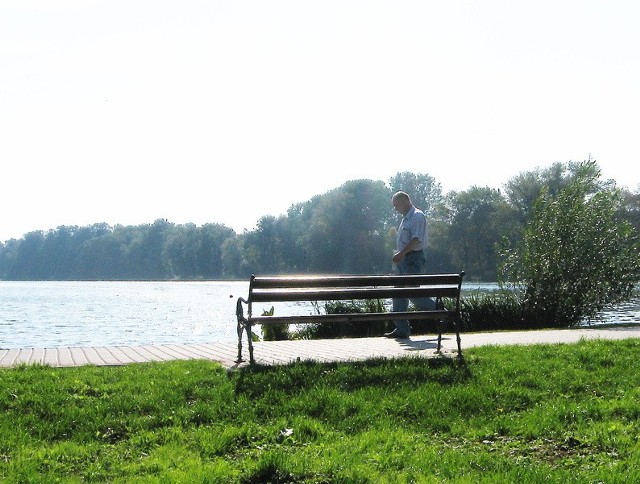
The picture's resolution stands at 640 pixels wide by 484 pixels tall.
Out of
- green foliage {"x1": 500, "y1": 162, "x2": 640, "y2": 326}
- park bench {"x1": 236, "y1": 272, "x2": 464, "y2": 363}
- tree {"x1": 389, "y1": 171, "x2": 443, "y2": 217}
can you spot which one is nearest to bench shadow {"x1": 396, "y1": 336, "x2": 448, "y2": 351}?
park bench {"x1": 236, "y1": 272, "x2": 464, "y2": 363}

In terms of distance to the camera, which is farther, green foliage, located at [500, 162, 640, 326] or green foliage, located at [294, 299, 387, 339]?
green foliage, located at [500, 162, 640, 326]

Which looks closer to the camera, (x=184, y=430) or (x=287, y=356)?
(x=184, y=430)

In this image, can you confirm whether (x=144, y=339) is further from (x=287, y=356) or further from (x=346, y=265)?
(x=346, y=265)

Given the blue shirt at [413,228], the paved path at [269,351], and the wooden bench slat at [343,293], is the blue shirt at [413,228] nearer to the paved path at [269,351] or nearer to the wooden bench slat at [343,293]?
the paved path at [269,351]

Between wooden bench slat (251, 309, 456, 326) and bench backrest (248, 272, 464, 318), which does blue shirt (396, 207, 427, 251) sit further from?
wooden bench slat (251, 309, 456, 326)

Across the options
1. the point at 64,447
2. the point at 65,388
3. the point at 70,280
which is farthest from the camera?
the point at 70,280

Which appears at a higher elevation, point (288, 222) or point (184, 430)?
point (288, 222)

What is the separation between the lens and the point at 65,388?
6.73 meters

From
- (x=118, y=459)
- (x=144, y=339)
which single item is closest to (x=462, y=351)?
(x=118, y=459)

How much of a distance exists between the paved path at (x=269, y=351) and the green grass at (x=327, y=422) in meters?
0.68

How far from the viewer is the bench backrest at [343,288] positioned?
8.30 metres

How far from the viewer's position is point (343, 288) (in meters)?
9.09

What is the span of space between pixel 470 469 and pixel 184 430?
2294 mm

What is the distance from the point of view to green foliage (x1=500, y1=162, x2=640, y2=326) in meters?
17.9
